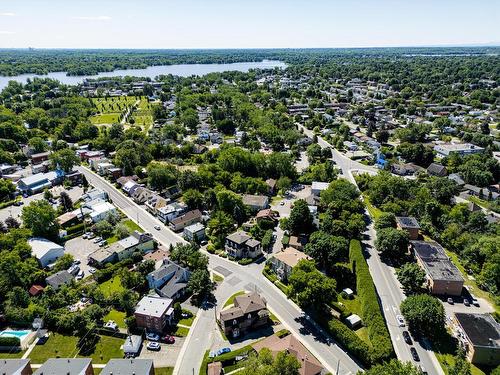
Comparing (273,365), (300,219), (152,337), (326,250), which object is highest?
(273,365)

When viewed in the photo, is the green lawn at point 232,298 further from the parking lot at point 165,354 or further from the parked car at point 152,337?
the parked car at point 152,337

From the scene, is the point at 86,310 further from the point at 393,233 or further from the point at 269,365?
the point at 393,233

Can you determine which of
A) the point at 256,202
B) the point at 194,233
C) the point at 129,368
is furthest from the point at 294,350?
the point at 256,202

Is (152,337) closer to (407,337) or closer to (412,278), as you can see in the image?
(407,337)

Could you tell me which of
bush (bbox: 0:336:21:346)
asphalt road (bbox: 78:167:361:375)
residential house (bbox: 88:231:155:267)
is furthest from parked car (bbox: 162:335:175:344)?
residential house (bbox: 88:231:155:267)

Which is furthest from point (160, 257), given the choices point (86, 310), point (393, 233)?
point (393, 233)

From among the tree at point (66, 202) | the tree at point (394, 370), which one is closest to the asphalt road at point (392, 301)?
the tree at point (394, 370)
